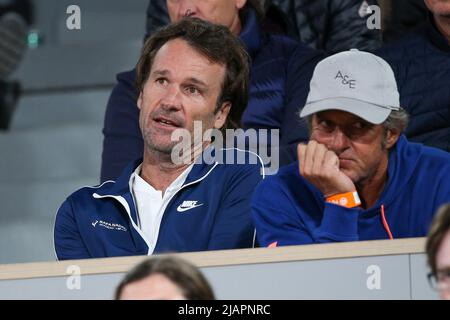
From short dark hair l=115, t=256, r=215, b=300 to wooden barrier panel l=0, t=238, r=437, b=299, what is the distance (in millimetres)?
724

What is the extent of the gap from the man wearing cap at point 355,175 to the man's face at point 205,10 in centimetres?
84

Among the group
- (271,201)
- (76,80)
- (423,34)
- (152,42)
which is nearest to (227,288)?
(271,201)

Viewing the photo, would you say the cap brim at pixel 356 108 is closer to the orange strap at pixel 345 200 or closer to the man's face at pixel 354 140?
the man's face at pixel 354 140

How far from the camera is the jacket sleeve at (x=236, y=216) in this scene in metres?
4.11

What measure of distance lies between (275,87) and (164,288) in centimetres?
209

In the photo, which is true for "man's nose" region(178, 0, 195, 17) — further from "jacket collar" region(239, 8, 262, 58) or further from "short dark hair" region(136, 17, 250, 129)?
"short dark hair" region(136, 17, 250, 129)

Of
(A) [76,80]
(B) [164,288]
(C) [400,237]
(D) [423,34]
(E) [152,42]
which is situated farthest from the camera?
(A) [76,80]

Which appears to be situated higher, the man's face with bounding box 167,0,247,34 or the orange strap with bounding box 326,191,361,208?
the man's face with bounding box 167,0,247,34

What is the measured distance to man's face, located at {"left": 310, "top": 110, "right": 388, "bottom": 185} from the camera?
13.4 ft

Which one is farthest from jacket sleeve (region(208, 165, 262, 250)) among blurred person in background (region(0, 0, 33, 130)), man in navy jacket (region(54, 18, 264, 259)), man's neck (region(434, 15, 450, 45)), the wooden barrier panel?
blurred person in background (region(0, 0, 33, 130))

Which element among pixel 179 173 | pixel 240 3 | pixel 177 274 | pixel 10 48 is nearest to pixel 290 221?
pixel 179 173

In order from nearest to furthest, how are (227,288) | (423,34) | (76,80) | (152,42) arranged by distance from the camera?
(227,288) < (152,42) < (423,34) < (76,80)

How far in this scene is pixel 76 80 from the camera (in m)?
6.57
